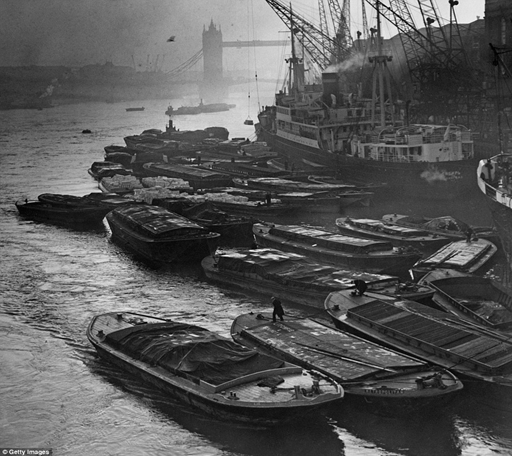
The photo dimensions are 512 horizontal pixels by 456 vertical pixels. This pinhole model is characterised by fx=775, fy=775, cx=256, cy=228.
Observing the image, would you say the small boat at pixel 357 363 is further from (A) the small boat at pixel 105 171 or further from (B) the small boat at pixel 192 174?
(A) the small boat at pixel 105 171

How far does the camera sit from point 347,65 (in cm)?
11088

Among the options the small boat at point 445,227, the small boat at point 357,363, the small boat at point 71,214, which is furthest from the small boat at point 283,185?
the small boat at point 357,363

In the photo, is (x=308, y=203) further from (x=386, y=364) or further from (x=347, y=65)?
(x=347, y=65)

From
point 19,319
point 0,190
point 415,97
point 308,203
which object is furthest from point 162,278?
point 415,97

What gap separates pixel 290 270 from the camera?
36.3 m

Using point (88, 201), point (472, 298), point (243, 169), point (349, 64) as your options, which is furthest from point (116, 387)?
point (349, 64)

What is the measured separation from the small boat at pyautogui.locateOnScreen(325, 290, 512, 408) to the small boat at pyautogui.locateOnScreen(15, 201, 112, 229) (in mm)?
28701

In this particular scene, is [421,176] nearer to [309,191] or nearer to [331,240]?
[309,191]

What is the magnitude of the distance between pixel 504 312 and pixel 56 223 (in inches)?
1436

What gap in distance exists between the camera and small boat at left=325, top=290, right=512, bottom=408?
23625 mm

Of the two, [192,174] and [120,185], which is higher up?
[192,174]

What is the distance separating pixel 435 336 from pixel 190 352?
8.25 meters

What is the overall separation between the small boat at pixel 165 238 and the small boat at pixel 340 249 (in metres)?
3.53

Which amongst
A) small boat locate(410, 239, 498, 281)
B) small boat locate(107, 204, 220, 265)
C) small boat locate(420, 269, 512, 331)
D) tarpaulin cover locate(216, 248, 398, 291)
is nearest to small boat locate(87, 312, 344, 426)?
small boat locate(420, 269, 512, 331)
